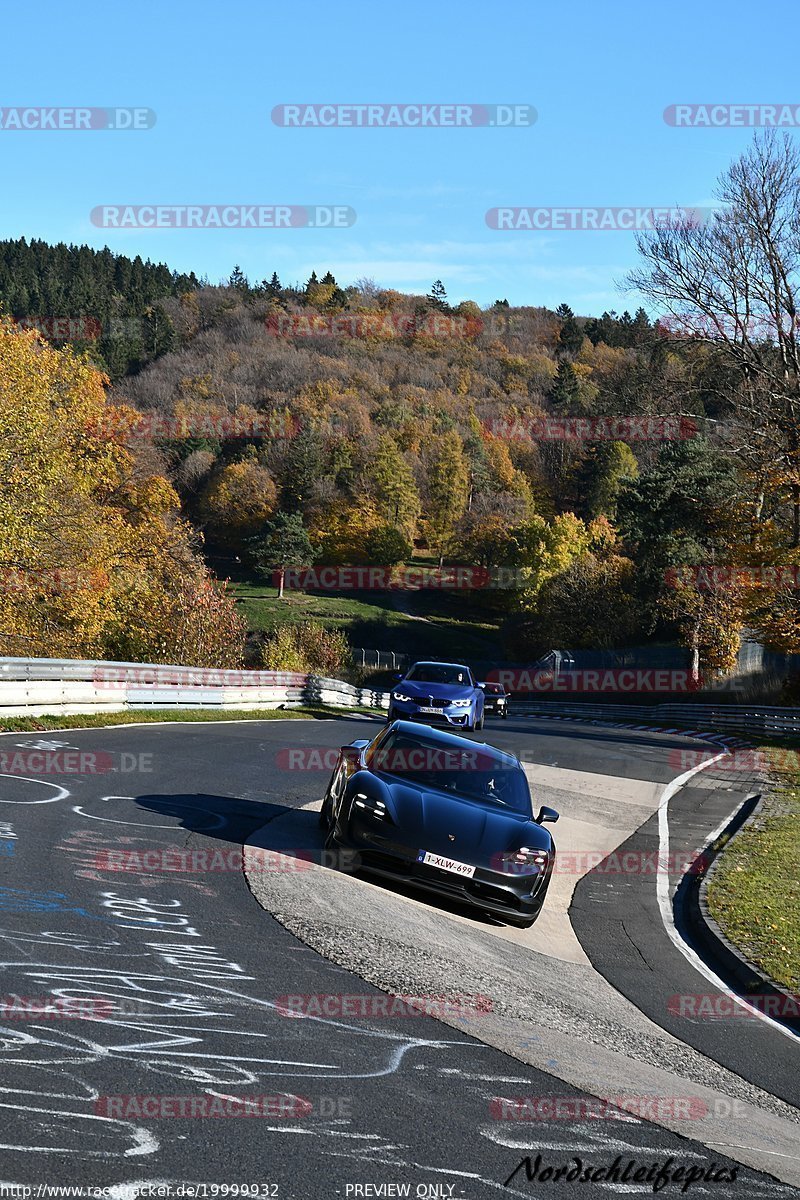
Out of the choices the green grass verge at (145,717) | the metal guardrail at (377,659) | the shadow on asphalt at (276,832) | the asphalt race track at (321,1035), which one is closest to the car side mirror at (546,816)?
the asphalt race track at (321,1035)

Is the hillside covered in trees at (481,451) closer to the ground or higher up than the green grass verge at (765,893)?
higher up

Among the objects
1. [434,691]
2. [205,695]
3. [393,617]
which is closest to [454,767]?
[434,691]

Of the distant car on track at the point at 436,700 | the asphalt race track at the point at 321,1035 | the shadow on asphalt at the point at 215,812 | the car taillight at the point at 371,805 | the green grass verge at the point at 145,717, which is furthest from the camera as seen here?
the distant car on track at the point at 436,700

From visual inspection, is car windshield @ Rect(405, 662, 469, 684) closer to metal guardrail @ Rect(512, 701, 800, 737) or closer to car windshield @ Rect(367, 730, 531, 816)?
metal guardrail @ Rect(512, 701, 800, 737)

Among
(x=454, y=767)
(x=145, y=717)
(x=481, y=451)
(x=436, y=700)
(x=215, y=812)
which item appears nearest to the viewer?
(x=454, y=767)

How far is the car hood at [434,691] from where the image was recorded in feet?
80.3

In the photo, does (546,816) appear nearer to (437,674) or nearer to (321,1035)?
(321,1035)

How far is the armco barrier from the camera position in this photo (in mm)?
19984

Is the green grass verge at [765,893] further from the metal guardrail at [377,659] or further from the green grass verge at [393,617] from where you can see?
the green grass verge at [393,617]

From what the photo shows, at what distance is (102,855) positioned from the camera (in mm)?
9398

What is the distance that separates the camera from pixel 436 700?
960 inches

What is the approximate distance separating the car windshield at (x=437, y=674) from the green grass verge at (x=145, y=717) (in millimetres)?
5307

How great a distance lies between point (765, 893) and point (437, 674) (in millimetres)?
14771

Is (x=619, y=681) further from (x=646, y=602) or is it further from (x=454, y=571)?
(x=454, y=571)
